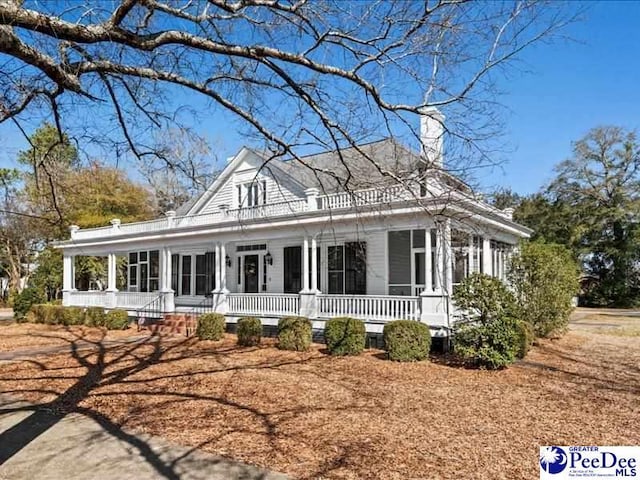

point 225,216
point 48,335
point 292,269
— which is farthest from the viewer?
point 292,269

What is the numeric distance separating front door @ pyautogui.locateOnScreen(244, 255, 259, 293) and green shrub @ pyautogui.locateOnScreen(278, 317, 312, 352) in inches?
260

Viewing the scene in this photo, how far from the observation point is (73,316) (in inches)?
778

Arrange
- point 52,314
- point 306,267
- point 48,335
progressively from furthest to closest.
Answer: point 52,314
point 48,335
point 306,267

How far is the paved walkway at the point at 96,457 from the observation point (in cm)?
450

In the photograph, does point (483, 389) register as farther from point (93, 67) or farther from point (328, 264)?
point (328, 264)

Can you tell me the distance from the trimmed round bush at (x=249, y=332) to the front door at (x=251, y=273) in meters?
5.68

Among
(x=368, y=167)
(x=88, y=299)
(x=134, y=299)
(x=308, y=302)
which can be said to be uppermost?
(x=368, y=167)

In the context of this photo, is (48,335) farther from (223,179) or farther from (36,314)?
(223,179)

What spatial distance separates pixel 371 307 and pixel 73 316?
13770mm

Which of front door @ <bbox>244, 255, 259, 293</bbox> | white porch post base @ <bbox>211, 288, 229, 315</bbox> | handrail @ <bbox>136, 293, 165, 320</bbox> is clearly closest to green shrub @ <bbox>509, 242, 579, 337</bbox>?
white porch post base @ <bbox>211, 288, 229, 315</bbox>

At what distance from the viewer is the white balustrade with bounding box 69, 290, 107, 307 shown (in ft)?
69.0

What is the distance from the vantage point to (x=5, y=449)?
531 centimetres

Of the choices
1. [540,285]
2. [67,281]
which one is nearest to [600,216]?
[540,285]

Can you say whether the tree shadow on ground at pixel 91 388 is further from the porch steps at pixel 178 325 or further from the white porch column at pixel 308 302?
the white porch column at pixel 308 302
